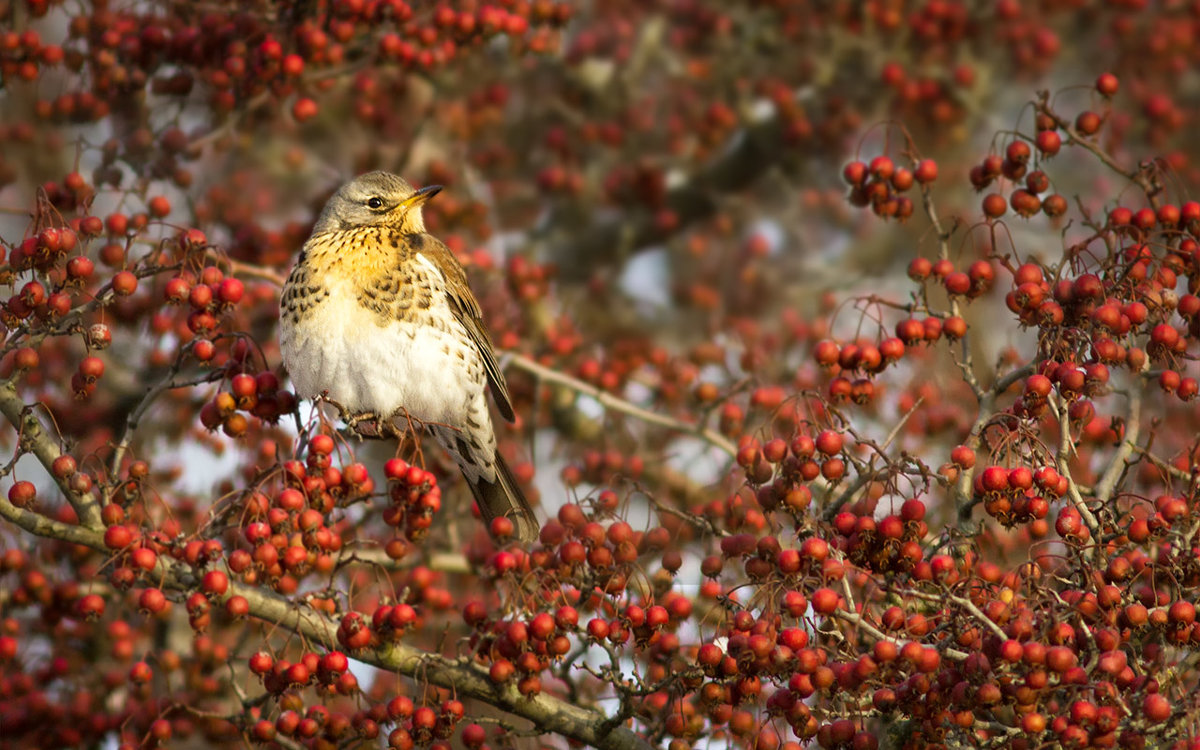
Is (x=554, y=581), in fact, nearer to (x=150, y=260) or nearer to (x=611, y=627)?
(x=611, y=627)

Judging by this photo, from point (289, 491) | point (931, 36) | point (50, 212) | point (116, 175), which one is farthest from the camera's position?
point (931, 36)

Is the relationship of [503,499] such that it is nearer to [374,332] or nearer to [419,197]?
[374,332]

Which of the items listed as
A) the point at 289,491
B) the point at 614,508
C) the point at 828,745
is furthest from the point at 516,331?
the point at 828,745

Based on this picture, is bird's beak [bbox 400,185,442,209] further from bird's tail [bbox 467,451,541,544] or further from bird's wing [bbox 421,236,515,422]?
bird's tail [bbox 467,451,541,544]

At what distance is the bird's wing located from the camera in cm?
589

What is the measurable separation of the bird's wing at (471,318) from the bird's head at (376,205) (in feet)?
0.54

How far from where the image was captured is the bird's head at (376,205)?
5867 mm

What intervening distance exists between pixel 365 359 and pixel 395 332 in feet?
0.59

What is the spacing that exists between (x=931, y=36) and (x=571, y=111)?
2385mm

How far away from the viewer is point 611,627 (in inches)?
160

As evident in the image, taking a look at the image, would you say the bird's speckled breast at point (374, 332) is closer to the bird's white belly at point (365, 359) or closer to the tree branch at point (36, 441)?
the bird's white belly at point (365, 359)

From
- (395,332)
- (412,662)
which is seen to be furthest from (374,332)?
(412,662)

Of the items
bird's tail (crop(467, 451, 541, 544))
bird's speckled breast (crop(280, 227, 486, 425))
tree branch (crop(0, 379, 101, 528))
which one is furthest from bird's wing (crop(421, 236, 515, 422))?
tree branch (crop(0, 379, 101, 528))

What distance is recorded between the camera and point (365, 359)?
533 cm
